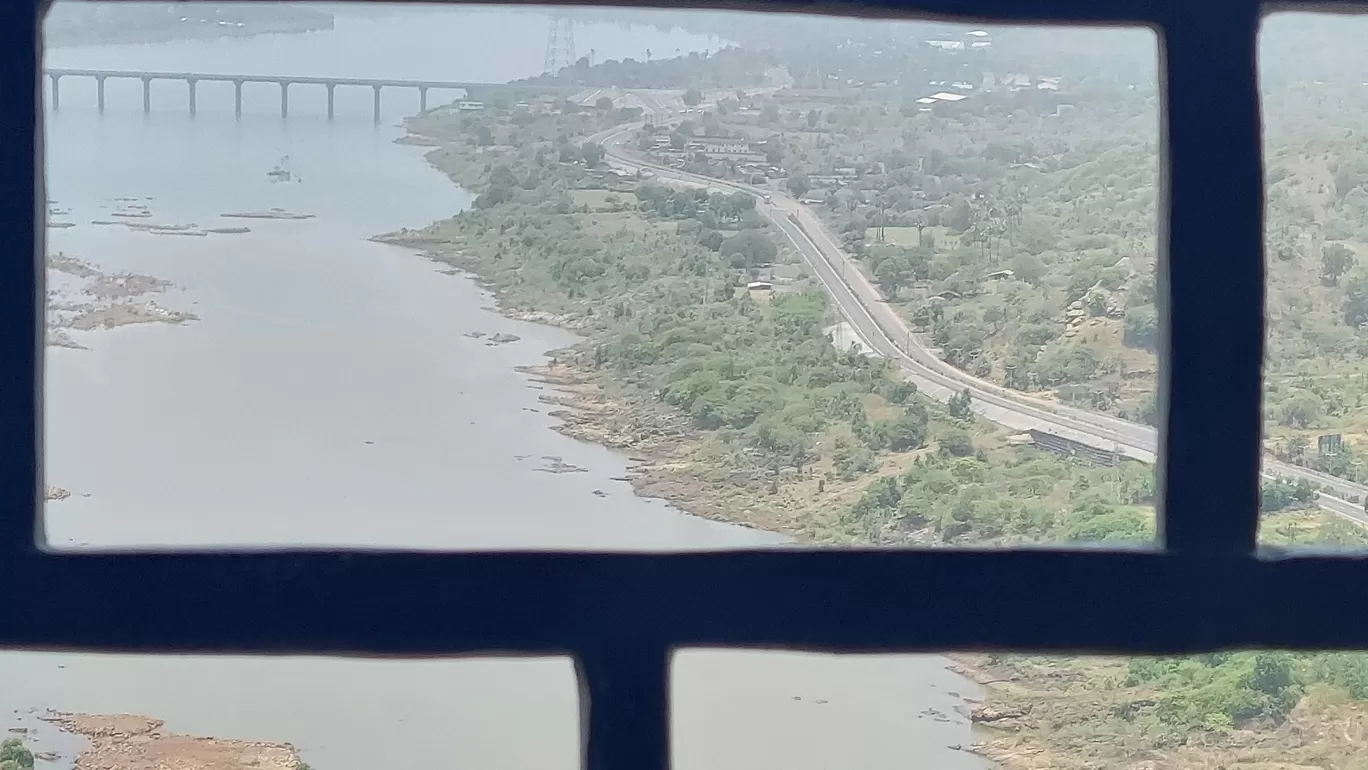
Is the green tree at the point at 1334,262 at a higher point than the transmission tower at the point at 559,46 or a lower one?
lower

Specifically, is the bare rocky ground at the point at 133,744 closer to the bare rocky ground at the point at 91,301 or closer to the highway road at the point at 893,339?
the bare rocky ground at the point at 91,301

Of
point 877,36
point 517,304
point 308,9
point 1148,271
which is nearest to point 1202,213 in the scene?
point 1148,271

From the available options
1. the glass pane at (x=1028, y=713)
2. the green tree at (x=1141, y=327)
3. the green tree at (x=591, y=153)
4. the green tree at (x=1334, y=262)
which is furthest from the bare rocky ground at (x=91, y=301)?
the green tree at (x=1334, y=262)

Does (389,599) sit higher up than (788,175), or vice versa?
(788,175)

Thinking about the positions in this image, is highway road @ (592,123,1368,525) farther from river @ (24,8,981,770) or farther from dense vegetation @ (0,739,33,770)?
dense vegetation @ (0,739,33,770)

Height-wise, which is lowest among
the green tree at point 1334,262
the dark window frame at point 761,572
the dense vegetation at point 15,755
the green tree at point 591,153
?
the dense vegetation at point 15,755

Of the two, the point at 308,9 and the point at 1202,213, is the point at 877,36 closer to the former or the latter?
the point at 1202,213

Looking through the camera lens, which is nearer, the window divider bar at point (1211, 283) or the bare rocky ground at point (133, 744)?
the window divider bar at point (1211, 283)

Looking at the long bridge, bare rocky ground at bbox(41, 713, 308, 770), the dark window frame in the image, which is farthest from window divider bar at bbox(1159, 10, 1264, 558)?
bare rocky ground at bbox(41, 713, 308, 770)
